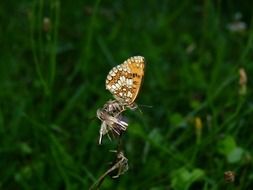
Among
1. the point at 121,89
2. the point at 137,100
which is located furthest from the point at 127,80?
the point at 137,100

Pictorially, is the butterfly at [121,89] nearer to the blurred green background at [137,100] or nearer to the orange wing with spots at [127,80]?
the orange wing with spots at [127,80]

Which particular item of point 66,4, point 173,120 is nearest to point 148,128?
point 173,120

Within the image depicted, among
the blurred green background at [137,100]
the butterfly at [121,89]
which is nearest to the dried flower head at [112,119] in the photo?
the butterfly at [121,89]

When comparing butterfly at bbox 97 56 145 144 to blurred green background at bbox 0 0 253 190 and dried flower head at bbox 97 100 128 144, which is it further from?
blurred green background at bbox 0 0 253 190

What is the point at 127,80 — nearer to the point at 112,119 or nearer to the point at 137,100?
the point at 112,119

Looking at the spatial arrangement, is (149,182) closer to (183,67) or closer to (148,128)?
A: (148,128)

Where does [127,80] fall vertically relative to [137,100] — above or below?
below
